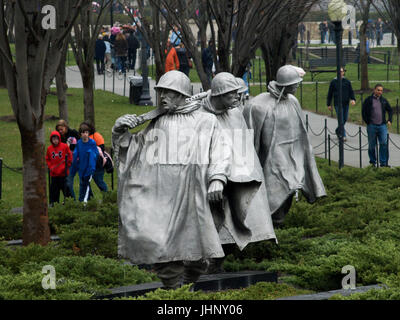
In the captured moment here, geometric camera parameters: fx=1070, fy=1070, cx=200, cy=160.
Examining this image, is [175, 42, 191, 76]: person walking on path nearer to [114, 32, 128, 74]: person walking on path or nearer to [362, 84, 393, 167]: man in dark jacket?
[114, 32, 128, 74]: person walking on path

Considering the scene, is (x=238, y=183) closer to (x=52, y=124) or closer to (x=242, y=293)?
(x=242, y=293)

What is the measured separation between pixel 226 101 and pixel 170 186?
7.45ft

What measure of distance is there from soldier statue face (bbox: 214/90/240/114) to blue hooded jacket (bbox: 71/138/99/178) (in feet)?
16.0

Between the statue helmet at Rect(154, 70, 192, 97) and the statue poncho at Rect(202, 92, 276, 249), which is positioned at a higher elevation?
the statue helmet at Rect(154, 70, 192, 97)

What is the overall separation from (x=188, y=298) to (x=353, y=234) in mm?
5550

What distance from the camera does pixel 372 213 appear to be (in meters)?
14.1

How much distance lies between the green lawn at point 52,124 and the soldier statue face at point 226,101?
18.8 feet

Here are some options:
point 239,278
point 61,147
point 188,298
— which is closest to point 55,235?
point 61,147

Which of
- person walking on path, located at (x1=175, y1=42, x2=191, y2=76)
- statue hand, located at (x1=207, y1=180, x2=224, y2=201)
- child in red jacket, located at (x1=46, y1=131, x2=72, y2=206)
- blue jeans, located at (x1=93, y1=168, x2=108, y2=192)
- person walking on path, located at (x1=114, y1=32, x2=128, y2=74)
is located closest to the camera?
statue hand, located at (x1=207, y1=180, x2=224, y2=201)

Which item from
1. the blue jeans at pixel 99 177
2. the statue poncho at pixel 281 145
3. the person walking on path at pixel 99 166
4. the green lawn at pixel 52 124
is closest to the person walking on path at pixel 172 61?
the green lawn at pixel 52 124

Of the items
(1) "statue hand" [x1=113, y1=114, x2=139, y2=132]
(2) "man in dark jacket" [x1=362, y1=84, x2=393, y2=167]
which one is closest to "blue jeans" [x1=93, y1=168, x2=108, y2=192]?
(2) "man in dark jacket" [x1=362, y1=84, x2=393, y2=167]

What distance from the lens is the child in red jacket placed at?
15836 millimetres

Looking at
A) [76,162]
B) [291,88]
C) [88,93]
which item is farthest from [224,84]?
[88,93]
